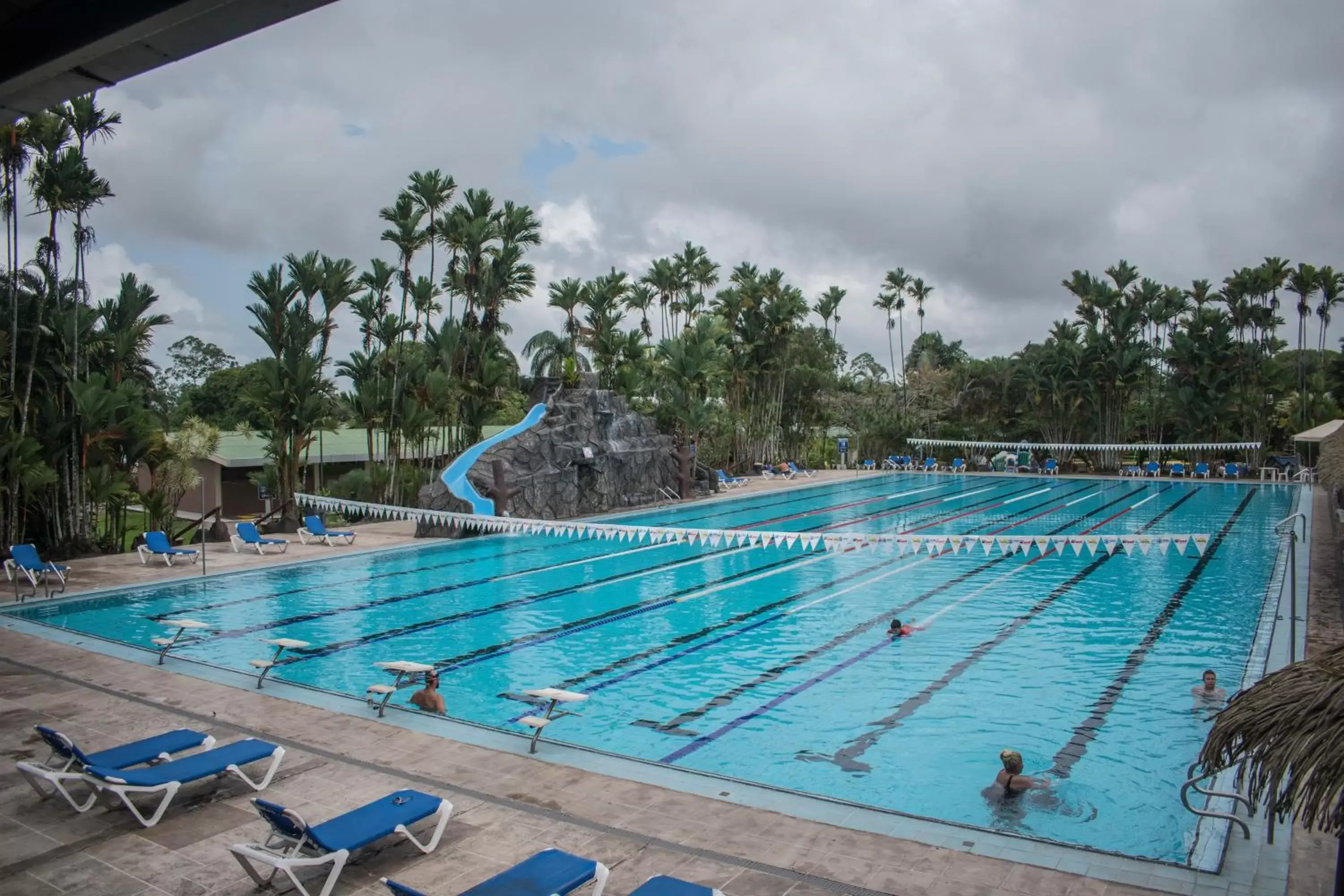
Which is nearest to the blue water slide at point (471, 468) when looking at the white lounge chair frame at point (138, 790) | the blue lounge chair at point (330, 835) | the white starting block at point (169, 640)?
the white starting block at point (169, 640)

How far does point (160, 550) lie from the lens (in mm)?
17719

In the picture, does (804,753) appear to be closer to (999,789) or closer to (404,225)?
(999,789)

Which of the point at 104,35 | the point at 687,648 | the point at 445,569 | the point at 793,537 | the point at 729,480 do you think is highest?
the point at 104,35

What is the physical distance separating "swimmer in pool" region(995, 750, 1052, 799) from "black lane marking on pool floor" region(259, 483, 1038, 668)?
6.87 m

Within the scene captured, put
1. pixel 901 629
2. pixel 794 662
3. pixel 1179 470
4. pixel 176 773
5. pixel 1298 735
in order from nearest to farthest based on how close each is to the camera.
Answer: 1. pixel 1298 735
2. pixel 176 773
3. pixel 794 662
4. pixel 901 629
5. pixel 1179 470

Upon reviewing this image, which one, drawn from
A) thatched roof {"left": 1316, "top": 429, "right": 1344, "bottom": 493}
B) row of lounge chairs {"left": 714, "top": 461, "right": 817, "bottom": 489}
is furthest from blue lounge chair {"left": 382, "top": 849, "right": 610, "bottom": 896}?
row of lounge chairs {"left": 714, "top": 461, "right": 817, "bottom": 489}

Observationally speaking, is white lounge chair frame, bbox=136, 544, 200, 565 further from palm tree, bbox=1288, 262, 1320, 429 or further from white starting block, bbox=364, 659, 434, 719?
palm tree, bbox=1288, 262, 1320, 429

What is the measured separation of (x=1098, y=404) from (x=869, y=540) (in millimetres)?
36047

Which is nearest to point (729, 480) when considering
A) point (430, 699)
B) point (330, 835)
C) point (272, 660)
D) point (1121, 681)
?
point (1121, 681)

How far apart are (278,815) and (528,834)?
5.11ft

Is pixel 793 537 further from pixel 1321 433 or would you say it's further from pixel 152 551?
pixel 1321 433

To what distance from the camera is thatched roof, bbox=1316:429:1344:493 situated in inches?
621

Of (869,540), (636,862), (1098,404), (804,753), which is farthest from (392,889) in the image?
(1098,404)

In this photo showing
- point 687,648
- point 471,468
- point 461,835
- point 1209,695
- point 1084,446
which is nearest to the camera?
point 461,835
